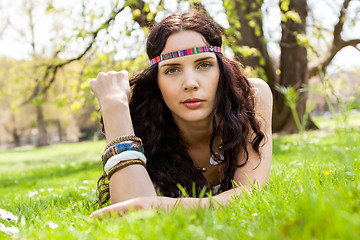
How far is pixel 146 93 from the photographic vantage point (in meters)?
2.98

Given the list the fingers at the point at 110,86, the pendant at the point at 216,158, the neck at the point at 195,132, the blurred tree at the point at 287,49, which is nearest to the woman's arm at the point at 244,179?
the pendant at the point at 216,158

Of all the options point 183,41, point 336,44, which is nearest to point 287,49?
point 336,44

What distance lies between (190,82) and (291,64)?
9916mm

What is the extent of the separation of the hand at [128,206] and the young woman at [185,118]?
0.18 metres

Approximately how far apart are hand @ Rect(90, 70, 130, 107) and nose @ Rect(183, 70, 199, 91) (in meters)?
0.48

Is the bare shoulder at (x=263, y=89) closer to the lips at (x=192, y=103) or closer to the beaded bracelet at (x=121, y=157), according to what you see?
the lips at (x=192, y=103)

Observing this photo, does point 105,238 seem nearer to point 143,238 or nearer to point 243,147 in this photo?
point 143,238

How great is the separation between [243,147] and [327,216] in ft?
5.03

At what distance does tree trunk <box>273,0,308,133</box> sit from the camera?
11.2m

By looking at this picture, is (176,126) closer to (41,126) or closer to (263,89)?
(263,89)

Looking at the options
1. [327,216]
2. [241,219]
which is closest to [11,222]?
[241,219]

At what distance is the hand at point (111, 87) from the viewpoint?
8.46 ft

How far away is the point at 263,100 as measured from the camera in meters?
2.80

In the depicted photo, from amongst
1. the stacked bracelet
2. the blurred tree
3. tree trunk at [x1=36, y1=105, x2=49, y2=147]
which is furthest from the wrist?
tree trunk at [x1=36, y1=105, x2=49, y2=147]
